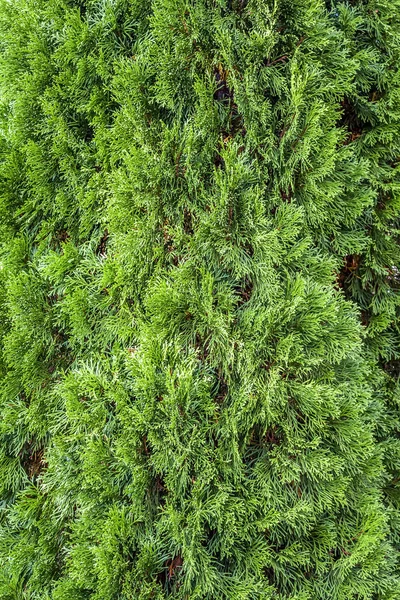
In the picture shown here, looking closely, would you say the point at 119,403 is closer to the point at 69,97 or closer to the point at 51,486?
the point at 51,486

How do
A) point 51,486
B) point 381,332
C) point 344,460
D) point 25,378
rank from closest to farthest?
point 344,460 → point 51,486 → point 25,378 → point 381,332

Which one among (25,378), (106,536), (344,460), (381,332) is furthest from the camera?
(381,332)

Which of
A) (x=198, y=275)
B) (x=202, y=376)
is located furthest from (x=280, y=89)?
(x=202, y=376)

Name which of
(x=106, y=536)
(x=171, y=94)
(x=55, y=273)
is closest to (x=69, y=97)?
(x=171, y=94)

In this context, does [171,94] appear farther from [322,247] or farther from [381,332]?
[381,332]

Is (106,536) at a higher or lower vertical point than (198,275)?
lower

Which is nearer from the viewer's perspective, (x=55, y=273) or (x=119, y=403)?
(x=119, y=403)

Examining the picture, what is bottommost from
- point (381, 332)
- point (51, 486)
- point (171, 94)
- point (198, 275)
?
point (381, 332)
